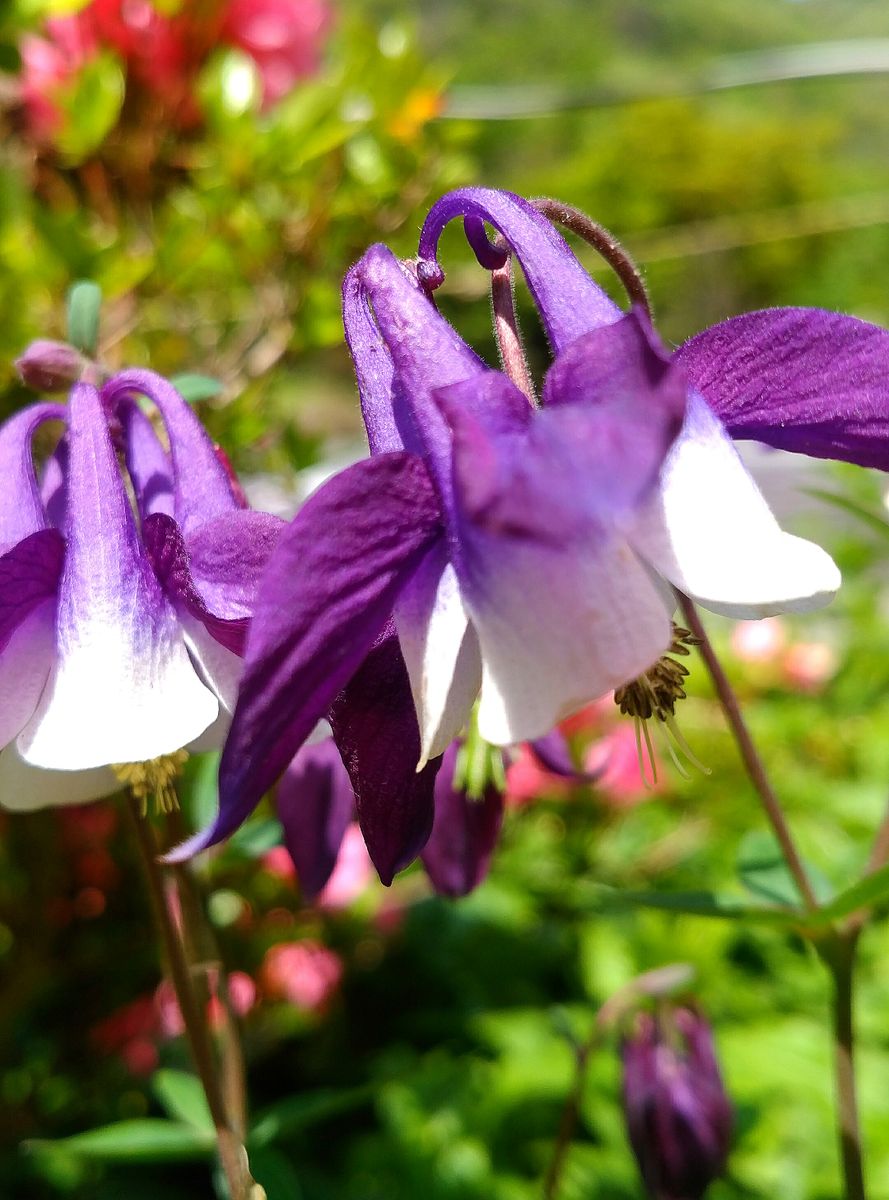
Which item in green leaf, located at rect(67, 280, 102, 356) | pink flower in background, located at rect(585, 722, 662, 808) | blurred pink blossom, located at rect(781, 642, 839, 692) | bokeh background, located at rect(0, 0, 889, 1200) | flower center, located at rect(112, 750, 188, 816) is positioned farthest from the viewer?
blurred pink blossom, located at rect(781, 642, 839, 692)

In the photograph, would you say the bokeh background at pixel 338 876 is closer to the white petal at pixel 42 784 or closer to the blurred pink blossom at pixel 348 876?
the blurred pink blossom at pixel 348 876

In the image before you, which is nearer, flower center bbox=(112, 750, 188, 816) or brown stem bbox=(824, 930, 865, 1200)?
flower center bbox=(112, 750, 188, 816)

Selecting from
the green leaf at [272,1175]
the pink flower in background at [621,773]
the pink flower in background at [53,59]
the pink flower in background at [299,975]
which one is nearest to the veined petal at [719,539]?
the green leaf at [272,1175]

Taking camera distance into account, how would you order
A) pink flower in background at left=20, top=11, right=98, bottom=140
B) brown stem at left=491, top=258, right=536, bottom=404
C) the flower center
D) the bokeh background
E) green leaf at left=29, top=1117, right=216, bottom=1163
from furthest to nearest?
pink flower in background at left=20, top=11, right=98, bottom=140 → the bokeh background → green leaf at left=29, top=1117, right=216, bottom=1163 → the flower center → brown stem at left=491, top=258, right=536, bottom=404

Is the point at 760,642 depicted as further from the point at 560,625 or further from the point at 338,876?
the point at 560,625

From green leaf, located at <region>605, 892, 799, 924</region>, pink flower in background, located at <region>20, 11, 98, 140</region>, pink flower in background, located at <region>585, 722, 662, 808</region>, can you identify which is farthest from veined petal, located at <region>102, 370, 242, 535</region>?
pink flower in background, located at <region>585, 722, 662, 808</region>

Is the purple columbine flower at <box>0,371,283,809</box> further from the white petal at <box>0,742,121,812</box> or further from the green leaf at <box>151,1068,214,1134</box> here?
the green leaf at <box>151,1068,214,1134</box>

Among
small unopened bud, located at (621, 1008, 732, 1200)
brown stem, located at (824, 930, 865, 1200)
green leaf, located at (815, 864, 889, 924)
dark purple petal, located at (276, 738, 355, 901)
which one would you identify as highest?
dark purple petal, located at (276, 738, 355, 901)
